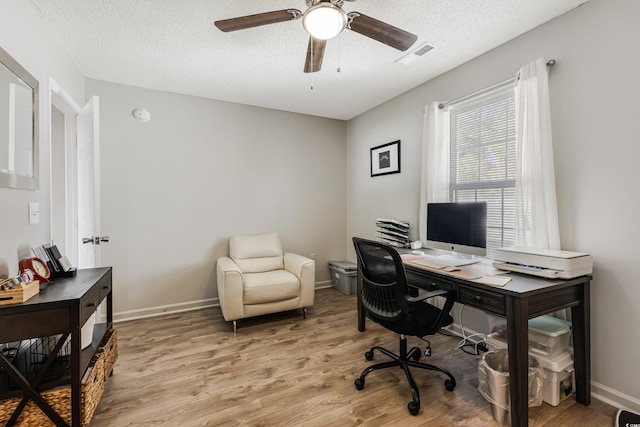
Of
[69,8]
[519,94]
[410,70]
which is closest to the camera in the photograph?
[69,8]

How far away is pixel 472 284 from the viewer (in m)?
1.70

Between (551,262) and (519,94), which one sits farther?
(519,94)

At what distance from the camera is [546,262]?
1.69 metres

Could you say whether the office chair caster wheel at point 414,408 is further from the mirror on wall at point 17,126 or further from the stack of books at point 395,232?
the mirror on wall at point 17,126

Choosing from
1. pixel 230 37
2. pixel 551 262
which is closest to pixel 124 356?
pixel 230 37

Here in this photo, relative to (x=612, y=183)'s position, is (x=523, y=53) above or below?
above

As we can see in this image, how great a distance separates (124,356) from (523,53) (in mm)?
3821

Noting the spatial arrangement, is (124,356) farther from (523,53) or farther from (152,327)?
(523,53)

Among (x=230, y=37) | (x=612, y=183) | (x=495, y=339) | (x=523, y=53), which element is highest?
(x=230, y=37)

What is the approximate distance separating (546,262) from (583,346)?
55 centimetres

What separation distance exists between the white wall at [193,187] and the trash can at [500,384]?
8.39ft

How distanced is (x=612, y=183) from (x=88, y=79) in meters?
4.29

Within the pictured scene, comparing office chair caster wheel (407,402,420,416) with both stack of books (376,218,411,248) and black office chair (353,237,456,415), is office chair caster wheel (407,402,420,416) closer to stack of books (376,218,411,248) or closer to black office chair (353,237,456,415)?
black office chair (353,237,456,415)

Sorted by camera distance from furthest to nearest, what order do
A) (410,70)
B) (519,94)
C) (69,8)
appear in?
(410,70) < (519,94) < (69,8)
